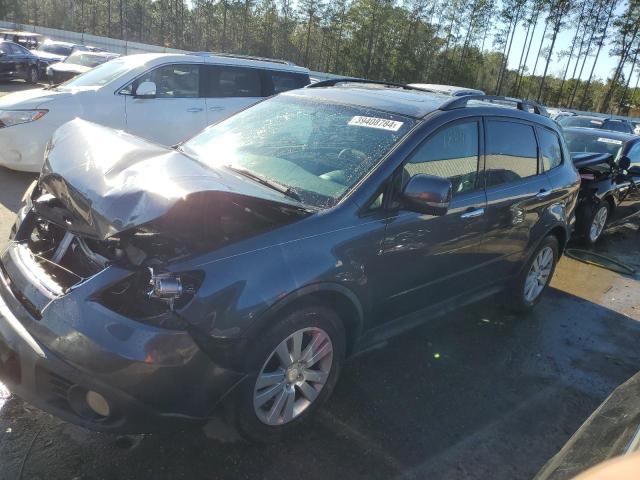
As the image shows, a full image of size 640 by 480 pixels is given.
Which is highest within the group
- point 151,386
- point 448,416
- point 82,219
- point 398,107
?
point 398,107

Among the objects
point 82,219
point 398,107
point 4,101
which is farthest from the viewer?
point 4,101

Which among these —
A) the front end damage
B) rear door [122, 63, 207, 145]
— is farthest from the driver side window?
rear door [122, 63, 207, 145]

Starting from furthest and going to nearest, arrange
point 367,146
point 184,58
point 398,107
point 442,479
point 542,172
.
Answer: point 184,58 < point 542,172 < point 398,107 < point 367,146 < point 442,479

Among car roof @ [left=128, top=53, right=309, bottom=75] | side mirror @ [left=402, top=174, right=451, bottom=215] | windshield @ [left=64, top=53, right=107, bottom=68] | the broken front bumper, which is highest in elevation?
car roof @ [left=128, top=53, right=309, bottom=75]

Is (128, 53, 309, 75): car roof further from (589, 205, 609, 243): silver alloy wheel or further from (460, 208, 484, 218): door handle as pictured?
(460, 208, 484, 218): door handle

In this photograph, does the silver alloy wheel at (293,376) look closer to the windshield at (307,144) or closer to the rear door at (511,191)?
the windshield at (307,144)

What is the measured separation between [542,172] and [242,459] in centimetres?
343

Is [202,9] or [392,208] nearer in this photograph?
[392,208]

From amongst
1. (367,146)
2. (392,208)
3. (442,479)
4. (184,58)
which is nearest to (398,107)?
(367,146)

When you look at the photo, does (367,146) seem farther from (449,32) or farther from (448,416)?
(449,32)

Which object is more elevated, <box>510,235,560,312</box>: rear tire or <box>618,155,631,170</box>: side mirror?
<box>618,155,631,170</box>: side mirror

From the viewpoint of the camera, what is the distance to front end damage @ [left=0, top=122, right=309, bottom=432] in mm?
2191

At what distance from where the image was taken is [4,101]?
6.79 metres

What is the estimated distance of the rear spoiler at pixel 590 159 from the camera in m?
7.41
